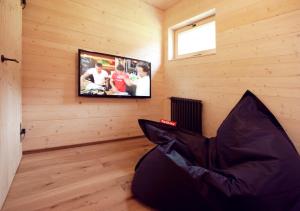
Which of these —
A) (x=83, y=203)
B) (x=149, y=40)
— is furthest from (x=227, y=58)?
A: (x=83, y=203)

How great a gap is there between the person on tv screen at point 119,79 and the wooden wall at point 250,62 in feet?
3.51

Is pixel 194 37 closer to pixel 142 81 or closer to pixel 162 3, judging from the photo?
pixel 162 3

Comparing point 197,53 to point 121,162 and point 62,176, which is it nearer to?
point 121,162

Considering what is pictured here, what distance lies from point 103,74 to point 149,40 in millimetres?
1215

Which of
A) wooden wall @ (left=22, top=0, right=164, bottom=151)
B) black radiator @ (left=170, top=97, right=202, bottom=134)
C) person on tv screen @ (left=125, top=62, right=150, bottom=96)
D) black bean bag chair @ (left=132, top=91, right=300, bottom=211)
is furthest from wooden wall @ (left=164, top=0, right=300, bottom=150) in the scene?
wooden wall @ (left=22, top=0, right=164, bottom=151)

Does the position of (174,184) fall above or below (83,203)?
above

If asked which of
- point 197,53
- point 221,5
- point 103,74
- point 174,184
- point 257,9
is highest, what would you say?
point 221,5

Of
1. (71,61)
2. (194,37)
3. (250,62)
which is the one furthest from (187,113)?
(71,61)

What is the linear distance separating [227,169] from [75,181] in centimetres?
139

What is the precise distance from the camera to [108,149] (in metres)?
2.78

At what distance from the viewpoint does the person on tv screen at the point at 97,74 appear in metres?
2.78

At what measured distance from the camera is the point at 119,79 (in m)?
3.10

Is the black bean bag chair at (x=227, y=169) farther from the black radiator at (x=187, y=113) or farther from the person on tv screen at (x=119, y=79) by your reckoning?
the person on tv screen at (x=119, y=79)

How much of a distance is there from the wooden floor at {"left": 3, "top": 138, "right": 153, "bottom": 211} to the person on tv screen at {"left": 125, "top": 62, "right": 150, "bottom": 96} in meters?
1.14
